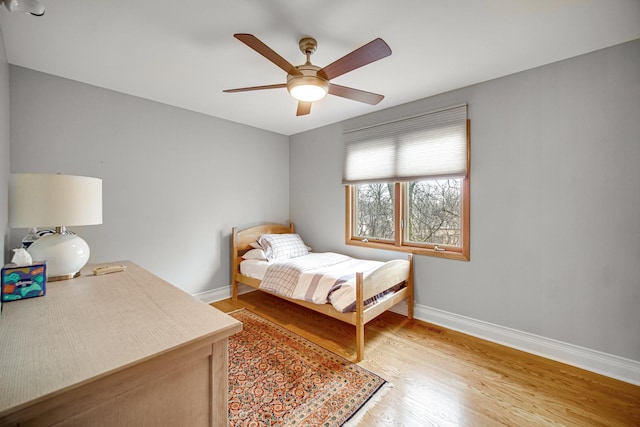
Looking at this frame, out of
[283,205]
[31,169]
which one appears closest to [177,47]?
[31,169]

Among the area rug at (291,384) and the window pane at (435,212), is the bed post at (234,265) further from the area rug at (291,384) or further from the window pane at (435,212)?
the window pane at (435,212)

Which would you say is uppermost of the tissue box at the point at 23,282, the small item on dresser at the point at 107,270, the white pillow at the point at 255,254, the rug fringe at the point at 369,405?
the tissue box at the point at 23,282

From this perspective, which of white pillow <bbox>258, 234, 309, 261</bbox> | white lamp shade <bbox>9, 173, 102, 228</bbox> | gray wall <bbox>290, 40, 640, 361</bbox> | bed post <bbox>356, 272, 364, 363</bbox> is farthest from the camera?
white pillow <bbox>258, 234, 309, 261</bbox>

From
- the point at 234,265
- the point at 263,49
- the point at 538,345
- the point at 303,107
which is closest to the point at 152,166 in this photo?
the point at 234,265

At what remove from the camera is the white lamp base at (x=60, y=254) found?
1.48m

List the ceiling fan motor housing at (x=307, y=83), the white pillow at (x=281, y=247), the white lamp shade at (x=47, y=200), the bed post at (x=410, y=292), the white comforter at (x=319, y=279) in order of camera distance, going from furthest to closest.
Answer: the white pillow at (x=281, y=247), the bed post at (x=410, y=292), the white comforter at (x=319, y=279), the ceiling fan motor housing at (x=307, y=83), the white lamp shade at (x=47, y=200)

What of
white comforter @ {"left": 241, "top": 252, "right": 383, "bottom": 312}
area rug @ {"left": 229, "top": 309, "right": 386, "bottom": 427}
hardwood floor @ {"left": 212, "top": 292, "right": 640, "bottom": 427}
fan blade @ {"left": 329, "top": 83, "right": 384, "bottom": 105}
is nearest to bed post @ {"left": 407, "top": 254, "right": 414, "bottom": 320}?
hardwood floor @ {"left": 212, "top": 292, "right": 640, "bottom": 427}

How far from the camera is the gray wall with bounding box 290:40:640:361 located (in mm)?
1896

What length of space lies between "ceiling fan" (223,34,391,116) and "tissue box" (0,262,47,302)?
1511mm

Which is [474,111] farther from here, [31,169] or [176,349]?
[31,169]

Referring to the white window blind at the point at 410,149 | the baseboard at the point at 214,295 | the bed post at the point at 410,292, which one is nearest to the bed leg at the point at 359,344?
the bed post at the point at 410,292

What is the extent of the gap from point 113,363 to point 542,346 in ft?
9.58

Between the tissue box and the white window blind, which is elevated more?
the white window blind

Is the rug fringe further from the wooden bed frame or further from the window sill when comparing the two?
the window sill
